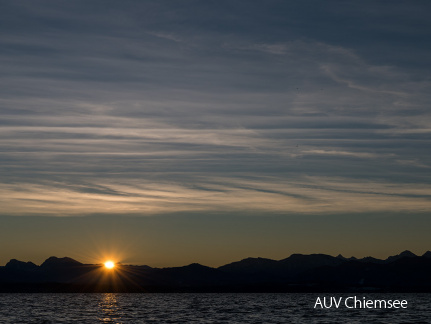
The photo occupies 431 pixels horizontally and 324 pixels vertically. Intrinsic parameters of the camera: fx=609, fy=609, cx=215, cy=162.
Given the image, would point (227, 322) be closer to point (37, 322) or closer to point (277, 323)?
point (277, 323)

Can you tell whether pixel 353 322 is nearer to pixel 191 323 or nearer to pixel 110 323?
pixel 191 323

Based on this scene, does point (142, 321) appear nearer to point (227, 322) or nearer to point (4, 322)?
point (227, 322)

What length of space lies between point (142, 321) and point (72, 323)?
51.4 ft

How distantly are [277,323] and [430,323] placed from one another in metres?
34.2

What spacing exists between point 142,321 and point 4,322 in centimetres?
3116

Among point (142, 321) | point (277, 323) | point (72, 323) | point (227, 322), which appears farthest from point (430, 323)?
point (72, 323)

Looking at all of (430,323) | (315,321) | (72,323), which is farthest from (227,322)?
(430,323)

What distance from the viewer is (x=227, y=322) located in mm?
131750

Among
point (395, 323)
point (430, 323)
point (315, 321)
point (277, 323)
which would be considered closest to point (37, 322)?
point (277, 323)

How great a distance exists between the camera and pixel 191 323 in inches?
5167

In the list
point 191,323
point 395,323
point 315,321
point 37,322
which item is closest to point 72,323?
point 37,322

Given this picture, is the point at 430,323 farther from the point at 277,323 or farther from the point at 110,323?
the point at 110,323

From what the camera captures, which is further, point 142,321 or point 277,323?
point 142,321

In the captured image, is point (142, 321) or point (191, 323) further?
point (142, 321)
